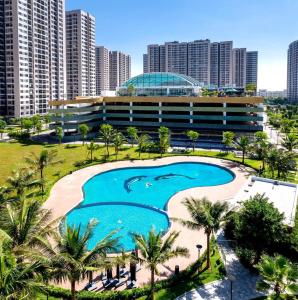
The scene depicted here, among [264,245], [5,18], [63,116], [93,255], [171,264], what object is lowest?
[171,264]

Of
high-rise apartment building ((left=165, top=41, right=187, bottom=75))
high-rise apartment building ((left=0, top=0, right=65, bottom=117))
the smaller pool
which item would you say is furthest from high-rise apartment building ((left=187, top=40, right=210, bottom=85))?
the smaller pool

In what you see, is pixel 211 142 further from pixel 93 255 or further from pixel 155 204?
pixel 93 255

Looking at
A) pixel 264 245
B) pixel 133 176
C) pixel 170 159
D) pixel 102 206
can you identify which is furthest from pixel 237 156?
pixel 264 245

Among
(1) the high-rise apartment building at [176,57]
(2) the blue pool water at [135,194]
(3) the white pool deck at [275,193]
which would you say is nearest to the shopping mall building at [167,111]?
(2) the blue pool water at [135,194]

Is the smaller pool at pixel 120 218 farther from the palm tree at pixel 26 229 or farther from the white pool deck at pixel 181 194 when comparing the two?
the palm tree at pixel 26 229

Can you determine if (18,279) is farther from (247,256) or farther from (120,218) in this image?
(120,218)

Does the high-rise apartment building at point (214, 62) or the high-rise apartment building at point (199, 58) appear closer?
the high-rise apartment building at point (199, 58)

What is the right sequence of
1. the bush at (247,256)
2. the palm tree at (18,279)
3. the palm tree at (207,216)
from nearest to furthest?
the palm tree at (18,279)
the palm tree at (207,216)
the bush at (247,256)

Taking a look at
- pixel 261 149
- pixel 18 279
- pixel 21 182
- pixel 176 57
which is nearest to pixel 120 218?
pixel 21 182
